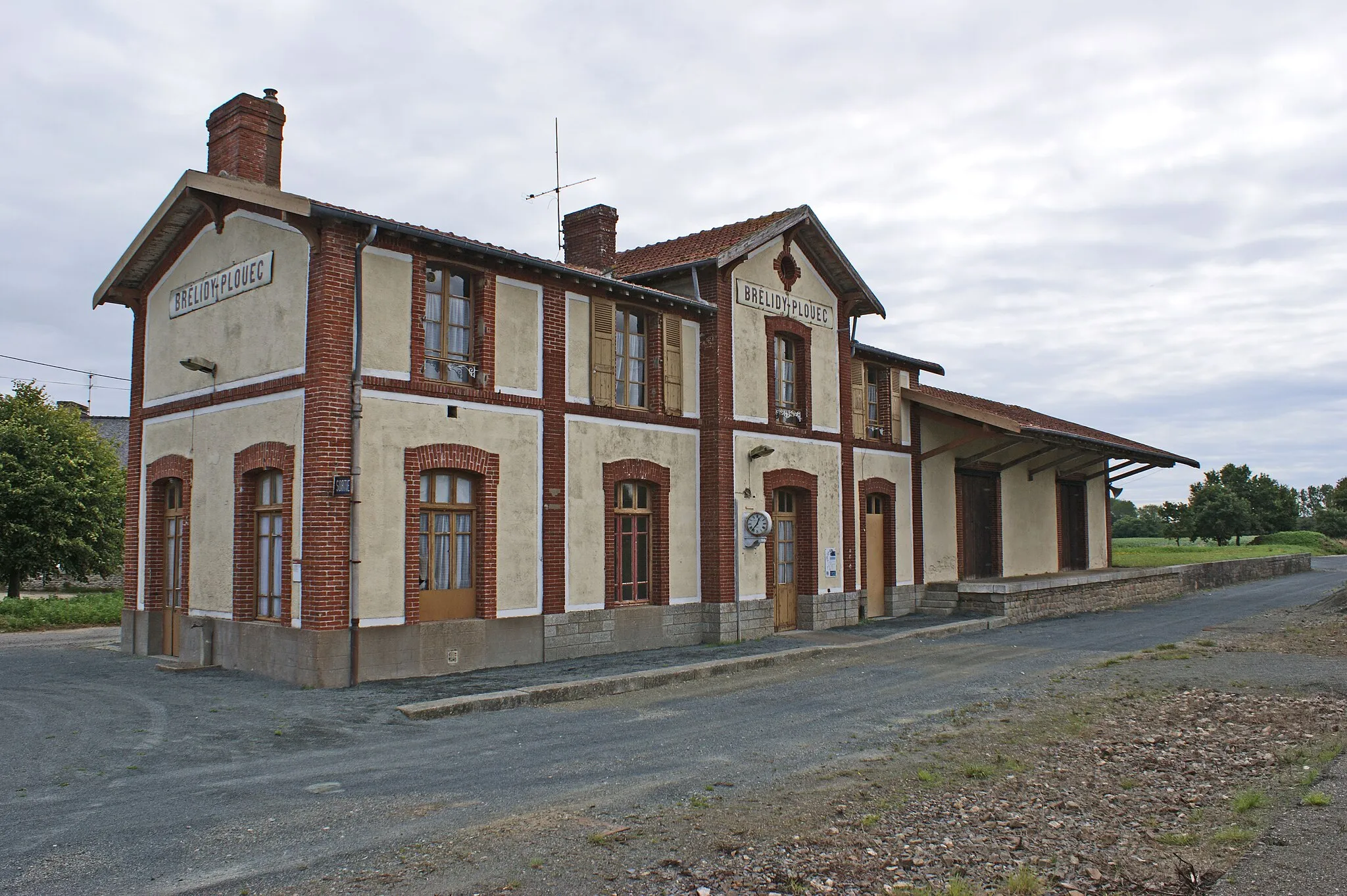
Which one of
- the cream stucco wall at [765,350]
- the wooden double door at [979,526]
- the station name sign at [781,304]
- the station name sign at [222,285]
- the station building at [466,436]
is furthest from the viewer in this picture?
the wooden double door at [979,526]

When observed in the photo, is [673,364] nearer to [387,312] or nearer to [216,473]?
[387,312]

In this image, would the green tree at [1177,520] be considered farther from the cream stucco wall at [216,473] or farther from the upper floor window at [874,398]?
the cream stucco wall at [216,473]

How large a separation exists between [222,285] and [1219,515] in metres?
57.7

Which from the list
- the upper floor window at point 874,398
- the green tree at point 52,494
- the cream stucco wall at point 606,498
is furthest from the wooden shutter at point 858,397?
the green tree at point 52,494

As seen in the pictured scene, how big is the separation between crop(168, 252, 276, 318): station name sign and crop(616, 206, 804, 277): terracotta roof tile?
6124 mm

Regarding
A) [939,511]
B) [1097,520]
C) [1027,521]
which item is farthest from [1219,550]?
[939,511]

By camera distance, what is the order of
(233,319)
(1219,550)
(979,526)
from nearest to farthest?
(233,319), (979,526), (1219,550)

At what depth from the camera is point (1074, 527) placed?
1077 inches

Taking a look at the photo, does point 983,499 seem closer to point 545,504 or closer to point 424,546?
point 545,504

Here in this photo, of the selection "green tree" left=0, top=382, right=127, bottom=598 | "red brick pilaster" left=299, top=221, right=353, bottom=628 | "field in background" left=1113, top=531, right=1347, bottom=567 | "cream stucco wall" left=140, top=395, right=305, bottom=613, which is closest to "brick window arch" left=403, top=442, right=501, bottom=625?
"red brick pilaster" left=299, top=221, right=353, bottom=628

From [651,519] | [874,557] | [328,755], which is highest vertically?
[651,519]

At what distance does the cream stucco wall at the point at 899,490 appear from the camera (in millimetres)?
20016

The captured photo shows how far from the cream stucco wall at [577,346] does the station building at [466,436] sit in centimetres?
4

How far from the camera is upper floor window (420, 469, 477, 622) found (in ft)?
41.5
